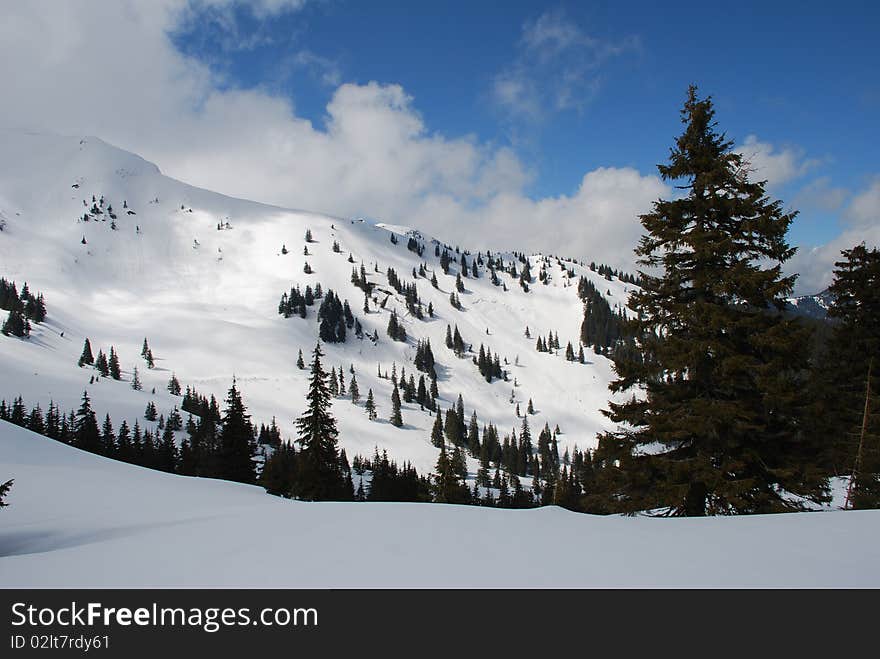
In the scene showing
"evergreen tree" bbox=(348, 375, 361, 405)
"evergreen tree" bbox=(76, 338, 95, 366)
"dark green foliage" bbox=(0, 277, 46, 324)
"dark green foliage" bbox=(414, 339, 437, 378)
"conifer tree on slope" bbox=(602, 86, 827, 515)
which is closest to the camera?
"conifer tree on slope" bbox=(602, 86, 827, 515)

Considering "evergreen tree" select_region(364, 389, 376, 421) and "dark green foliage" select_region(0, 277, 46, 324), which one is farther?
"dark green foliage" select_region(0, 277, 46, 324)

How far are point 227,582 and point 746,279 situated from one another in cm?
1059

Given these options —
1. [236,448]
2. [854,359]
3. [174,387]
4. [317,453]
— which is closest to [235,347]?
[174,387]

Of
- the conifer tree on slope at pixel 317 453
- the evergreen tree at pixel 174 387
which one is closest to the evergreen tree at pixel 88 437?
the conifer tree on slope at pixel 317 453

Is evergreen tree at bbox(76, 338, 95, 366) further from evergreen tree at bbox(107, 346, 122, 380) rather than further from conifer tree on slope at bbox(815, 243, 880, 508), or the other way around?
conifer tree on slope at bbox(815, 243, 880, 508)

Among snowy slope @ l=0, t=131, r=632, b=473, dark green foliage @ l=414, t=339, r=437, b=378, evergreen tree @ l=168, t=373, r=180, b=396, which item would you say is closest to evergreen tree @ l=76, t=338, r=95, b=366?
snowy slope @ l=0, t=131, r=632, b=473

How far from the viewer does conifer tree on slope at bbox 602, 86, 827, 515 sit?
899 cm

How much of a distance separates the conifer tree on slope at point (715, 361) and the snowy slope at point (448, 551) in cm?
278

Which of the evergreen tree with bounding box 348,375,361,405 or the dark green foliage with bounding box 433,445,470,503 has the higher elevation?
the evergreen tree with bounding box 348,375,361,405

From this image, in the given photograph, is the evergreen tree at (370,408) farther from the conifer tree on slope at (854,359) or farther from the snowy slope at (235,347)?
the conifer tree on slope at (854,359)

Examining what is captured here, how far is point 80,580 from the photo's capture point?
421cm

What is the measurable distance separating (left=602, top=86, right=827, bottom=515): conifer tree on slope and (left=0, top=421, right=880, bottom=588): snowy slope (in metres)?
2.78

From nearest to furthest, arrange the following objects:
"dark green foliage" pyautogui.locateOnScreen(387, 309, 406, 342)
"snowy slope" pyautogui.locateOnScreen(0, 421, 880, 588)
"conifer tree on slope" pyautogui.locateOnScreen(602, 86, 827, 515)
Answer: "snowy slope" pyautogui.locateOnScreen(0, 421, 880, 588)
"conifer tree on slope" pyautogui.locateOnScreen(602, 86, 827, 515)
"dark green foliage" pyautogui.locateOnScreen(387, 309, 406, 342)
